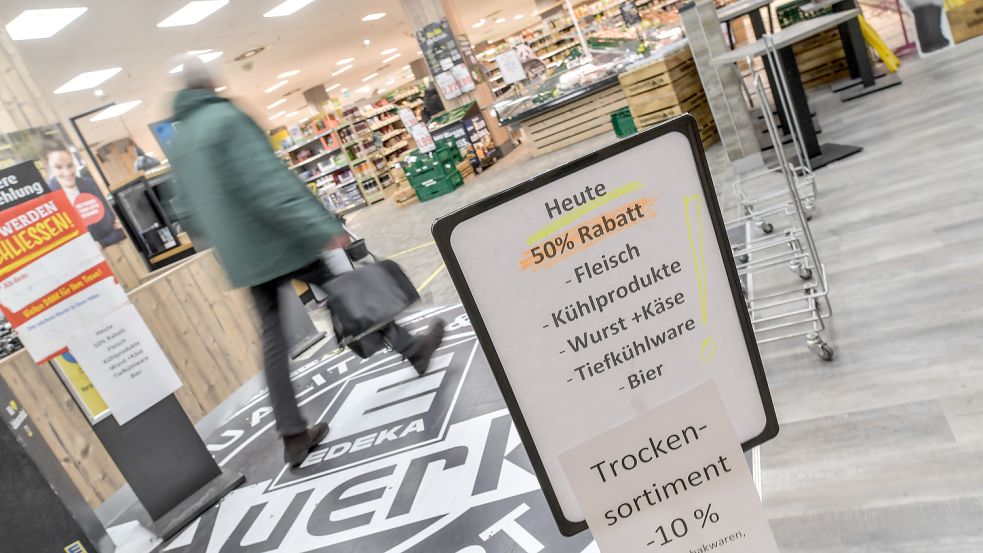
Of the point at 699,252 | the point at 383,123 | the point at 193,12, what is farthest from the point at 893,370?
the point at 383,123

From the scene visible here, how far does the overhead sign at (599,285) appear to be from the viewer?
0.89 meters

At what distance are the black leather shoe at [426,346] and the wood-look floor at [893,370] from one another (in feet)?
5.55

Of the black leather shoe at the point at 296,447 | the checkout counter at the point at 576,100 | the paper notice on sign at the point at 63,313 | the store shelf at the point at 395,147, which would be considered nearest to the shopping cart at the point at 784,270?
the black leather shoe at the point at 296,447

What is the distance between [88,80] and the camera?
9.85 m

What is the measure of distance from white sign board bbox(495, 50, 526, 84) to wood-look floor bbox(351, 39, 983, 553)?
6.57 meters

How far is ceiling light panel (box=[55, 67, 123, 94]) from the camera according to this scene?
9586 mm

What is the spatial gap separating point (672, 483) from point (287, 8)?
1067cm

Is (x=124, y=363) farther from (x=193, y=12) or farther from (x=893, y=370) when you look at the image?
(x=193, y=12)

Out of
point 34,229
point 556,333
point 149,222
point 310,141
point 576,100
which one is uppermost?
point 310,141

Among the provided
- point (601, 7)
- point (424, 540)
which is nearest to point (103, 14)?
point (424, 540)

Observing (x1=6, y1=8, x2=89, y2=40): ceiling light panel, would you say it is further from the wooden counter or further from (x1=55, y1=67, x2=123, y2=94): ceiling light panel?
the wooden counter

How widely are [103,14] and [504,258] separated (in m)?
8.10

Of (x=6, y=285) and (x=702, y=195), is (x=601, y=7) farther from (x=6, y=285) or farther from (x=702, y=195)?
(x=702, y=195)

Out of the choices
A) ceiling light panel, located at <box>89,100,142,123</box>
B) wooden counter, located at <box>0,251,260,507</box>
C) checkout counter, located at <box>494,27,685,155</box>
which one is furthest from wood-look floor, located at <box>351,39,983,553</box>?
ceiling light panel, located at <box>89,100,142,123</box>
